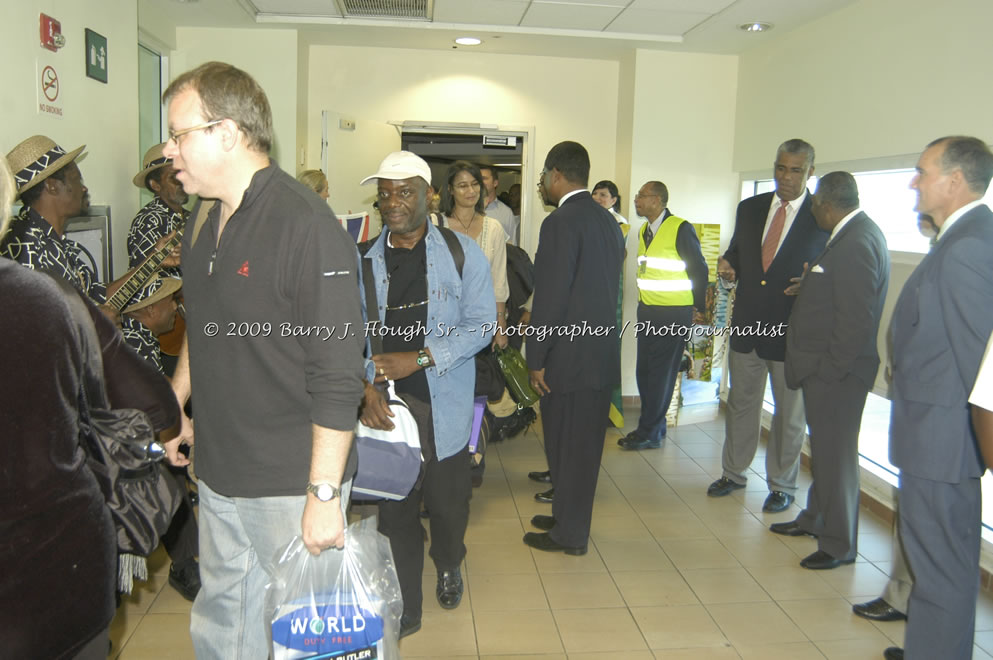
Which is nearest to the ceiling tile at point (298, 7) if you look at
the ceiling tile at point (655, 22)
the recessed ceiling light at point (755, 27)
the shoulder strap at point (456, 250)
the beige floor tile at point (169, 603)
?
the ceiling tile at point (655, 22)

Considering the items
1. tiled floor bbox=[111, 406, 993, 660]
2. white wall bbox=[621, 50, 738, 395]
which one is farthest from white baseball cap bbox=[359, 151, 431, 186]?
white wall bbox=[621, 50, 738, 395]

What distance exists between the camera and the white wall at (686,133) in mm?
→ 6039

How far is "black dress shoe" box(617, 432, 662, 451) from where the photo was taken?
5121 mm

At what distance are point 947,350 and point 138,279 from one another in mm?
2823

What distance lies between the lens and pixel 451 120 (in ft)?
21.4

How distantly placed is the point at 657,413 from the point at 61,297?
436cm

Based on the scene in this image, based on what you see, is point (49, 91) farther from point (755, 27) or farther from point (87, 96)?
point (755, 27)

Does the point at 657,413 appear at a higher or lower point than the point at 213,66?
lower

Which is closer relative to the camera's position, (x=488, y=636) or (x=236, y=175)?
(x=236, y=175)

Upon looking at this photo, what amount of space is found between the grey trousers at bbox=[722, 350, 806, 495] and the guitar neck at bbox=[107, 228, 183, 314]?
2.91m

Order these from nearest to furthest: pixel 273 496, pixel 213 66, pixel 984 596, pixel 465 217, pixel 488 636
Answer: pixel 213 66 → pixel 273 496 → pixel 488 636 → pixel 984 596 → pixel 465 217

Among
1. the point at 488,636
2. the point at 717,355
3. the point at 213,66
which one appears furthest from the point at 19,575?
the point at 717,355

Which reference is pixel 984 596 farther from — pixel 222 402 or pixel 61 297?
pixel 61 297

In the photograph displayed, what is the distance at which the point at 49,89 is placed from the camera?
3084 mm
